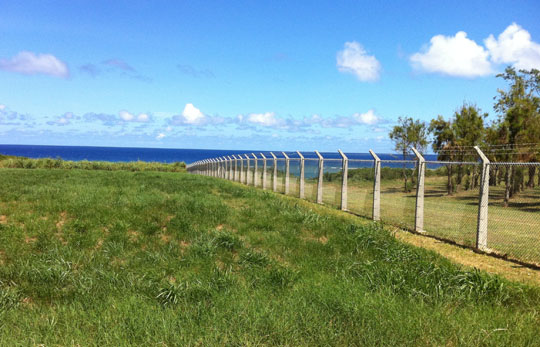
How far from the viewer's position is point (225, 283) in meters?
5.72

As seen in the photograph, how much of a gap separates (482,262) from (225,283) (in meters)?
5.50

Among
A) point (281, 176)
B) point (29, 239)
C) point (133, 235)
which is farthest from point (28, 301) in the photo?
point (281, 176)

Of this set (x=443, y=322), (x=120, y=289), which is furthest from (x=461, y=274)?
(x=120, y=289)

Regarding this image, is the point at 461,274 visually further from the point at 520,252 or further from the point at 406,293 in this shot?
the point at 520,252

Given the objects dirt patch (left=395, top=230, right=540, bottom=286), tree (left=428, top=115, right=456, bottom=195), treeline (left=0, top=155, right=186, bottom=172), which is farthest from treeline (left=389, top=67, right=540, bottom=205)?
treeline (left=0, top=155, right=186, bottom=172)

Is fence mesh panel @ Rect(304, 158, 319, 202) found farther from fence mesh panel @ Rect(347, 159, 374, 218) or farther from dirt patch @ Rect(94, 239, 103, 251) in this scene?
dirt patch @ Rect(94, 239, 103, 251)

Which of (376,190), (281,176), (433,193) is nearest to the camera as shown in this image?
(376,190)

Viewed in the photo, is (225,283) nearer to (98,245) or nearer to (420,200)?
(98,245)

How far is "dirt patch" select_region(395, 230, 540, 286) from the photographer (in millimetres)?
7168

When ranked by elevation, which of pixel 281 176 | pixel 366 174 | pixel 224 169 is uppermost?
pixel 366 174

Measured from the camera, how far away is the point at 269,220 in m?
9.21

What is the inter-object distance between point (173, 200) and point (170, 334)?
6290 millimetres

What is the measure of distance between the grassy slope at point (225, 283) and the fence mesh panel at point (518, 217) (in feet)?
9.01

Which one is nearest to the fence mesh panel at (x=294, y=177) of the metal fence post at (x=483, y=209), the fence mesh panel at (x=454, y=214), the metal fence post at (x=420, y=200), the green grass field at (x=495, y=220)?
the green grass field at (x=495, y=220)
